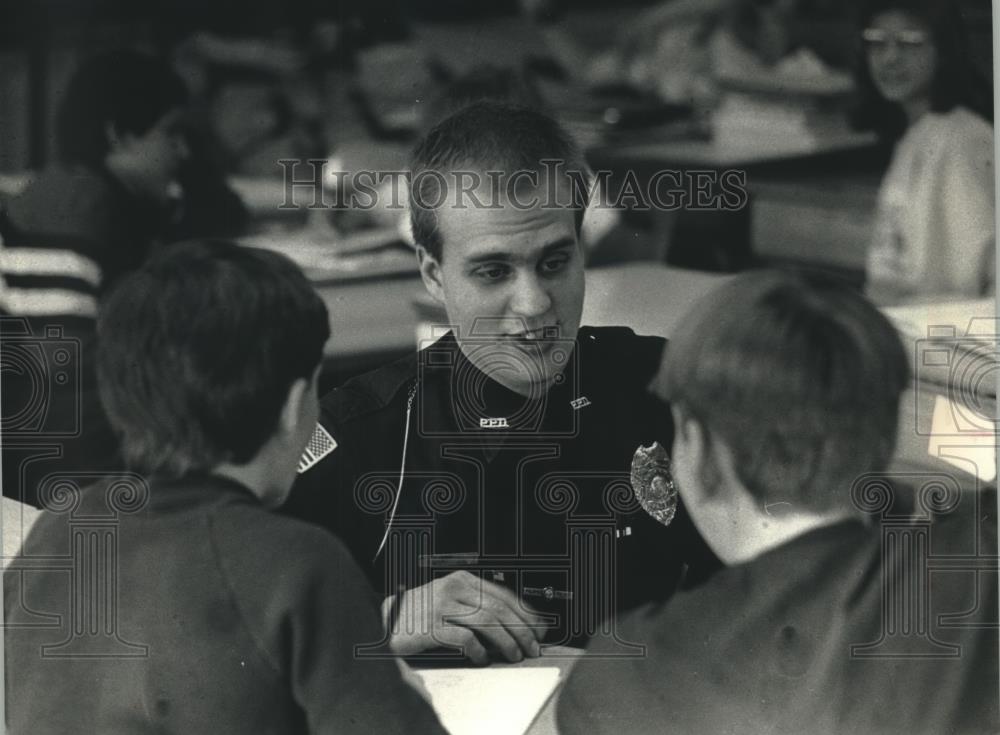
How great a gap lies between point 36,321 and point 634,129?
1.58 metres

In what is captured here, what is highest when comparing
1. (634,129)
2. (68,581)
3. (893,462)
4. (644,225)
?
(634,129)

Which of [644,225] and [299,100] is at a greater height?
[299,100]

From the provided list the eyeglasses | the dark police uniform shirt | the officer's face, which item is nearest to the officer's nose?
the officer's face

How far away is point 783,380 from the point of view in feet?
11.2

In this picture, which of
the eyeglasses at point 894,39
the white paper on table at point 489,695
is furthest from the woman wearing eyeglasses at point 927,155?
Answer: the white paper on table at point 489,695

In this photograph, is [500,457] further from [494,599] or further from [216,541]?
[216,541]

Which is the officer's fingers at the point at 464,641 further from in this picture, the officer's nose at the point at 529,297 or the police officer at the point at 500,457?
the officer's nose at the point at 529,297

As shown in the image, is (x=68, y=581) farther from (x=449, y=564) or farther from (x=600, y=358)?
(x=600, y=358)

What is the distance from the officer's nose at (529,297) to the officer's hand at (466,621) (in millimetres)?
673

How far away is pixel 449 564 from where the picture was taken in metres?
3.42

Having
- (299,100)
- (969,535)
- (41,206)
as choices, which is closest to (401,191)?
(299,100)

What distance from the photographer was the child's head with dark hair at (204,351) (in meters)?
3.38

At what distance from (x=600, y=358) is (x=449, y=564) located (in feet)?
2.10

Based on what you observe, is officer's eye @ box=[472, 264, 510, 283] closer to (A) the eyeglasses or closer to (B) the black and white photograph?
(B) the black and white photograph
